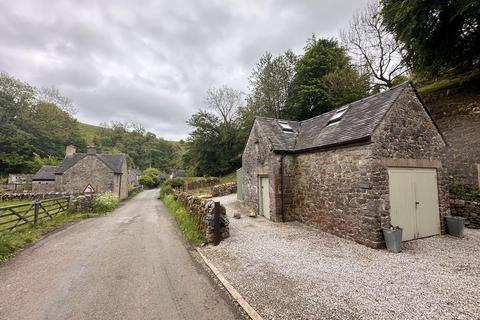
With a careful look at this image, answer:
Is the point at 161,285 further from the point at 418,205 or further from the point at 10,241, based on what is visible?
the point at 418,205

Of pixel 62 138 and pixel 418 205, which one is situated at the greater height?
pixel 62 138

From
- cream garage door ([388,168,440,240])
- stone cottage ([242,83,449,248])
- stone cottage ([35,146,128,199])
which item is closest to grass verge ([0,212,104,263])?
stone cottage ([242,83,449,248])

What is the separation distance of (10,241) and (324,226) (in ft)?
36.3

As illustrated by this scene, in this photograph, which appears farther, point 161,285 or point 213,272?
point 213,272

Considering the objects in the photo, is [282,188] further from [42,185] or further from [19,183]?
[19,183]

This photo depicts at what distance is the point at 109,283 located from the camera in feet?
15.6

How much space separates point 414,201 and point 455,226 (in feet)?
6.29

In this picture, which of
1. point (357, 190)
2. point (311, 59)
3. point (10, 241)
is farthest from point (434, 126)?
point (311, 59)

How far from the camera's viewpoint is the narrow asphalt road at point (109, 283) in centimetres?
372

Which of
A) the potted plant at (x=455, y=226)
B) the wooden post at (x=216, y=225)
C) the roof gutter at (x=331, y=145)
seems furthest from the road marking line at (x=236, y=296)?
the potted plant at (x=455, y=226)

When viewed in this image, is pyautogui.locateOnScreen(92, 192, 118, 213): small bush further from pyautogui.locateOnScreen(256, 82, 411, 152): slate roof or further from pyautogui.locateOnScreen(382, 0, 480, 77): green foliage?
pyautogui.locateOnScreen(382, 0, 480, 77): green foliage

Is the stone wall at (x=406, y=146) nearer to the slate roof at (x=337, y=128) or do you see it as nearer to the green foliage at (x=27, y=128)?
the slate roof at (x=337, y=128)

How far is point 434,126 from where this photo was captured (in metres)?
8.41

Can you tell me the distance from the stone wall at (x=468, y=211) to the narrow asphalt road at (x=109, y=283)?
35.4 feet
